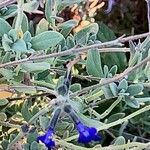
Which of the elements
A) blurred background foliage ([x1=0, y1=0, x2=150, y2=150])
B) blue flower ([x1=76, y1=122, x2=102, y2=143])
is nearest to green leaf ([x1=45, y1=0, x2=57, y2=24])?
blurred background foliage ([x1=0, y1=0, x2=150, y2=150])

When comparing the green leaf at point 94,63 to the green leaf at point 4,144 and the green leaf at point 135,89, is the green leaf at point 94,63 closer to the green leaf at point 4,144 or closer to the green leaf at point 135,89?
the green leaf at point 135,89

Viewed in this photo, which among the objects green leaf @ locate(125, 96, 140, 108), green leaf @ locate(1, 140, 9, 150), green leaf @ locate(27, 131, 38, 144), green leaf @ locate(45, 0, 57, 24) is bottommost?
green leaf @ locate(1, 140, 9, 150)

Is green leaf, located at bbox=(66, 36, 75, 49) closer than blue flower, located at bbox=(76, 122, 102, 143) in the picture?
No

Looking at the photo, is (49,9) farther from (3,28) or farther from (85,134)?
(85,134)

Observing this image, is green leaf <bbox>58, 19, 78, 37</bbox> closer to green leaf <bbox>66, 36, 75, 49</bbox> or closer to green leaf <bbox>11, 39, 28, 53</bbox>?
green leaf <bbox>66, 36, 75, 49</bbox>

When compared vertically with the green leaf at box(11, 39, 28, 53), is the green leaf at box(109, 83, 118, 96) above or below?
below

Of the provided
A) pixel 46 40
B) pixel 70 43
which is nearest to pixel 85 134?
pixel 46 40

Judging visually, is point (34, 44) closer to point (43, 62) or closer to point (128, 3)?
point (43, 62)

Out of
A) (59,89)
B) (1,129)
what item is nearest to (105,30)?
(1,129)
